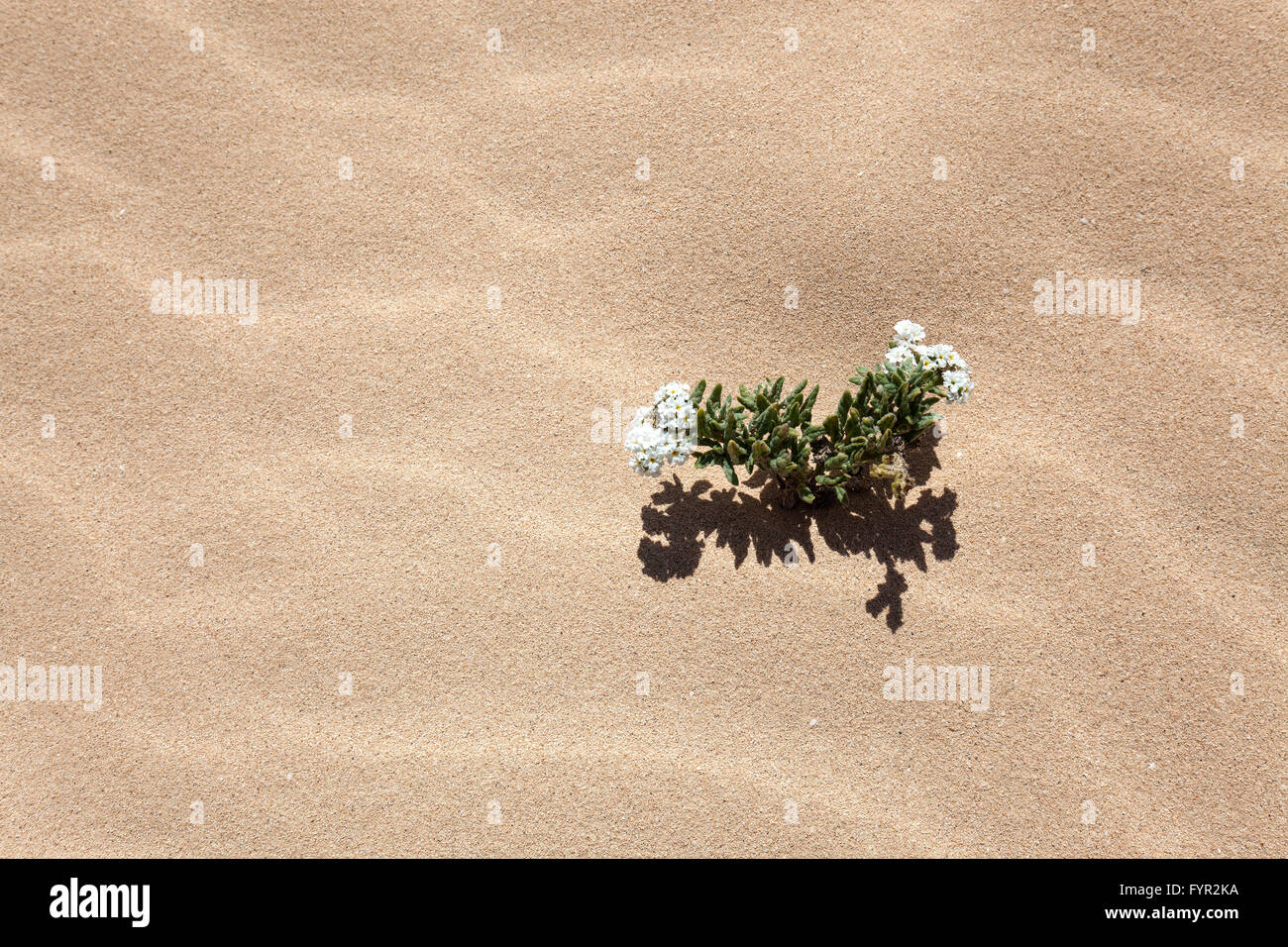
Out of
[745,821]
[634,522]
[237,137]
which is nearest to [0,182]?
[237,137]

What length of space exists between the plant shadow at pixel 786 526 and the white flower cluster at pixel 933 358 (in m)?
0.41

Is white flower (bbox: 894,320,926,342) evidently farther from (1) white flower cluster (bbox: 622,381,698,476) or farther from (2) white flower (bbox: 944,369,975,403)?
(1) white flower cluster (bbox: 622,381,698,476)

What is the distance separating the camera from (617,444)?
4062mm

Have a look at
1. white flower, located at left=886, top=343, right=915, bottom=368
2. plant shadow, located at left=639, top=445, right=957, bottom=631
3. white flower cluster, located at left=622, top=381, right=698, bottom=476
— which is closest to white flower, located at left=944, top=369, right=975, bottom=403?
white flower, located at left=886, top=343, right=915, bottom=368

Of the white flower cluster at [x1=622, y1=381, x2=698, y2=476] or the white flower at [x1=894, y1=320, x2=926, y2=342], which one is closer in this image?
the white flower cluster at [x1=622, y1=381, x2=698, y2=476]

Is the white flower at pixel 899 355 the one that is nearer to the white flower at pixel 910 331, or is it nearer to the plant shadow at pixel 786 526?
the white flower at pixel 910 331

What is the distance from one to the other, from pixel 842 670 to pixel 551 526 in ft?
4.32

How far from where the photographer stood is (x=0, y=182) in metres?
4.61

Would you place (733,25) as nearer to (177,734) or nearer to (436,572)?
(436,572)

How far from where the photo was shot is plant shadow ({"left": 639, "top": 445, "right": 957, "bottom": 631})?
3.78 meters

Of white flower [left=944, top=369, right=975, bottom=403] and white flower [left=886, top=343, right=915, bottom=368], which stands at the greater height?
white flower [left=886, top=343, right=915, bottom=368]

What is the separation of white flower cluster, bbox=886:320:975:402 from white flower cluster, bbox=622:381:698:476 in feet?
2.88

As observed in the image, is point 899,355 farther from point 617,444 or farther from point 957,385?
point 617,444

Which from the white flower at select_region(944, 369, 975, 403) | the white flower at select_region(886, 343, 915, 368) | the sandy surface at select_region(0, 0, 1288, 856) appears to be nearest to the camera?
the sandy surface at select_region(0, 0, 1288, 856)
